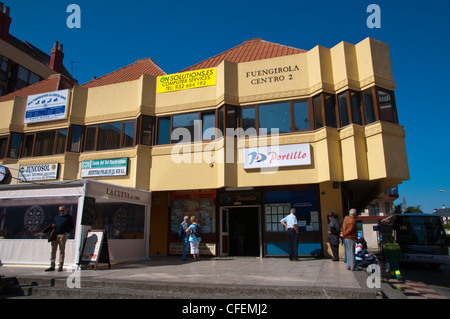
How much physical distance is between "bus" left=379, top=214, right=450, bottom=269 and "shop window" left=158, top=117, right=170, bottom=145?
37.4 ft

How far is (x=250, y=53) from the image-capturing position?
55.3ft

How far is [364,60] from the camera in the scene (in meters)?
13.1

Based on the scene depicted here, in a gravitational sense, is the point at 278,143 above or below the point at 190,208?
above

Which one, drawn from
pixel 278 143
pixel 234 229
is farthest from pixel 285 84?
pixel 234 229

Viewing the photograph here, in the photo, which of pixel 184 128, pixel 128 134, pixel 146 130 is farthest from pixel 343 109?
pixel 128 134

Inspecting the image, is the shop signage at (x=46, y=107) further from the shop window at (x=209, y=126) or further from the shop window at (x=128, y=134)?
the shop window at (x=209, y=126)

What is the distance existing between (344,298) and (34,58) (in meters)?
37.9

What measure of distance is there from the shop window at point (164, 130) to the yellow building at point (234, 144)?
0.05 metres

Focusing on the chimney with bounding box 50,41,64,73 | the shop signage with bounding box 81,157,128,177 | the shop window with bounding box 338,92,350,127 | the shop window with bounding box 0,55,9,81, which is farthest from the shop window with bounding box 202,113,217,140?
the chimney with bounding box 50,41,64,73

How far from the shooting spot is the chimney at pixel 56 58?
33719mm

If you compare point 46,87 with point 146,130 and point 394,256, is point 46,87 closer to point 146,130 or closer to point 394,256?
point 146,130

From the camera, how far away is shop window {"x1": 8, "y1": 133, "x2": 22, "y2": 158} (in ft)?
56.4

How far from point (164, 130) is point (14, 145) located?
8707 mm

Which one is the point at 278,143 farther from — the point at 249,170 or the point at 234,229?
the point at 234,229
